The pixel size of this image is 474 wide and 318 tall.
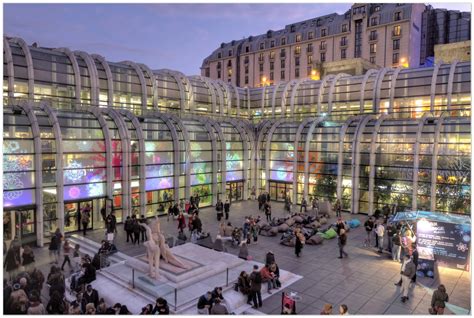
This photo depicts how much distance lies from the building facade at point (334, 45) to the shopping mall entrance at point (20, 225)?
50.2 meters

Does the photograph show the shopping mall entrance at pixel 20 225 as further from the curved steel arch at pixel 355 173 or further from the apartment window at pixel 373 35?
the apartment window at pixel 373 35

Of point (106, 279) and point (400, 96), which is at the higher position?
point (400, 96)

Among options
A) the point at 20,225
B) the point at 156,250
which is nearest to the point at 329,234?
the point at 156,250

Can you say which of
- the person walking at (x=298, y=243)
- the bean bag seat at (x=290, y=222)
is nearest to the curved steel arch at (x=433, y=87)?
the bean bag seat at (x=290, y=222)

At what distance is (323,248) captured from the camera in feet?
84.4

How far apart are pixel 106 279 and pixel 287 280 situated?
963cm

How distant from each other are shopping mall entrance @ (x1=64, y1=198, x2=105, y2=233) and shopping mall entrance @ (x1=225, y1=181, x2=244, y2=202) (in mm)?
15557

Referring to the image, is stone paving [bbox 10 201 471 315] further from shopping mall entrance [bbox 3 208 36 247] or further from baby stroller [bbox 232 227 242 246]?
shopping mall entrance [bbox 3 208 36 247]

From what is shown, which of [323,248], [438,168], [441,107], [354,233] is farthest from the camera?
[441,107]

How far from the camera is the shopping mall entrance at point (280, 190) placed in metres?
43.2

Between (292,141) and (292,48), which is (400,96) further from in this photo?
(292,48)

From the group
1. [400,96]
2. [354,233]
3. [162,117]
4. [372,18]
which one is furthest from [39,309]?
[372,18]

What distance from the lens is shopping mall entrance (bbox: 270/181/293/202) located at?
43.2 meters

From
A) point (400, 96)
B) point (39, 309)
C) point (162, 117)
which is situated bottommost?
point (39, 309)
